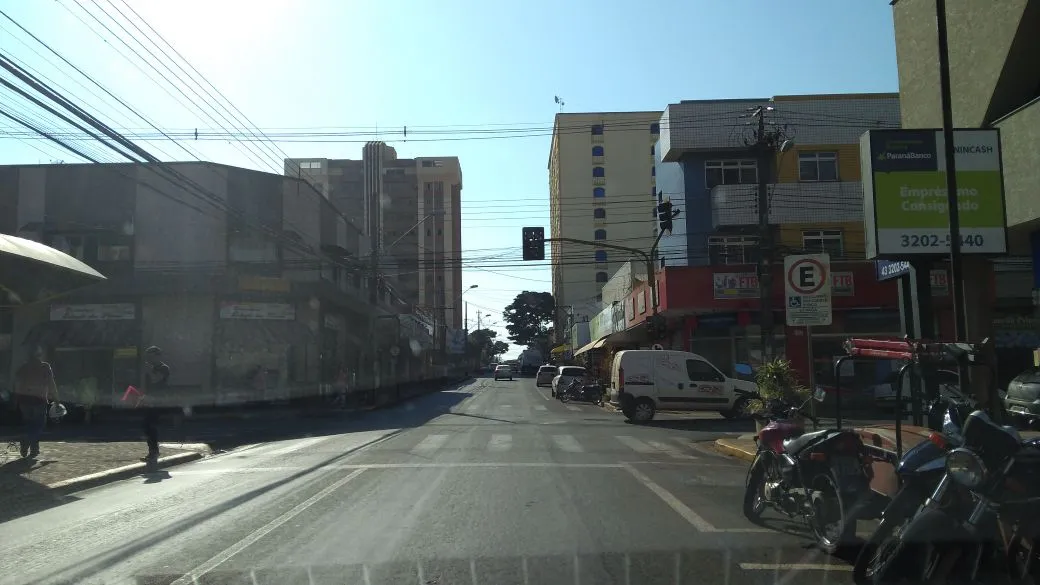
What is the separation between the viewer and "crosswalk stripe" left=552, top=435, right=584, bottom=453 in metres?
15.1

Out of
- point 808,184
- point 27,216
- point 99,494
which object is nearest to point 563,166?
point 808,184

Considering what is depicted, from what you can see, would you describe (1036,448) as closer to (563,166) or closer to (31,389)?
(31,389)

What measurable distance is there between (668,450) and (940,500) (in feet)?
32.7

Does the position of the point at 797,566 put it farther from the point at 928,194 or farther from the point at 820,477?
the point at 928,194

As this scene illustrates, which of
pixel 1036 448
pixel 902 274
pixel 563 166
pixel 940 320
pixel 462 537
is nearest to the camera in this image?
pixel 1036 448

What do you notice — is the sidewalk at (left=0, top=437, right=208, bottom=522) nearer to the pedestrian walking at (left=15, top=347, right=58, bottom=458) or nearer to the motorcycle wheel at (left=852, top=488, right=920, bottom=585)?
the pedestrian walking at (left=15, top=347, right=58, bottom=458)

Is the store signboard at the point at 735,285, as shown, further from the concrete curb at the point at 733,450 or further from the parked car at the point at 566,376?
the concrete curb at the point at 733,450

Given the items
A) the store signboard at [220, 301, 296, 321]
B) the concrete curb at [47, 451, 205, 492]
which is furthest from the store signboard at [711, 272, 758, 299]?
the concrete curb at [47, 451, 205, 492]

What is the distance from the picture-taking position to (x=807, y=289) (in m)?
12.9

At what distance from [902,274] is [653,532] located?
10.6 m

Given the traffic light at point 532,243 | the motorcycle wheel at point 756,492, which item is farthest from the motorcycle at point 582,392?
the motorcycle wheel at point 756,492

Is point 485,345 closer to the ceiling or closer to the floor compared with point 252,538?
closer to the ceiling

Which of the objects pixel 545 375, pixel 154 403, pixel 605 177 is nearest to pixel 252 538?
pixel 154 403

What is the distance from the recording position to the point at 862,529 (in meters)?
7.71
